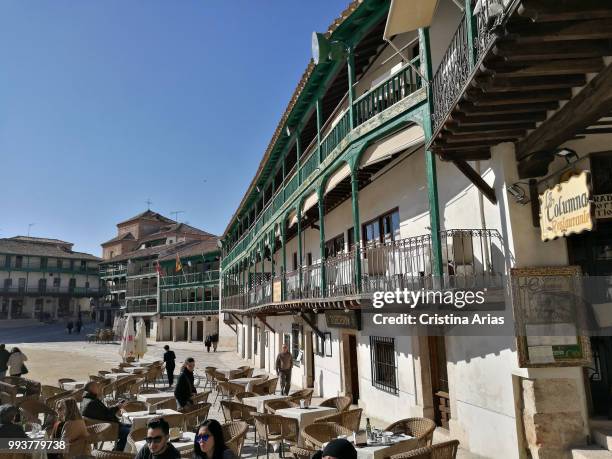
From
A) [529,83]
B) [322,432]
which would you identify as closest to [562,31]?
[529,83]

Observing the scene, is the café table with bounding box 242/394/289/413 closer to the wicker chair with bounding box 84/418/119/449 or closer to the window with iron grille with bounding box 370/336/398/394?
the window with iron grille with bounding box 370/336/398/394

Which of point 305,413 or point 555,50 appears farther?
point 305,413

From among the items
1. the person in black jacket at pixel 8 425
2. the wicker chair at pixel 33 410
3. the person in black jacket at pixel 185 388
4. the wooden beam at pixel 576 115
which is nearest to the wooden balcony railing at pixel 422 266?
the wooden beam at pixel 576 115

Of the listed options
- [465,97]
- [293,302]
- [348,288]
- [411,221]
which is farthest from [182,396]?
[465,97]

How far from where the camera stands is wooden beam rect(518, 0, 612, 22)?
3.94 m

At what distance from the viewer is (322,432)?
7598 millimetres

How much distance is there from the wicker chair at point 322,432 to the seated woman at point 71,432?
328 cm

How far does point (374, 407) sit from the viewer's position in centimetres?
1195

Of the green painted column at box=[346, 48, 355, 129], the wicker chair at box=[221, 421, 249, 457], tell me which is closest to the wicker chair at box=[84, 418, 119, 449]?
the wicker chair at box=[221, 421, 249, 457]

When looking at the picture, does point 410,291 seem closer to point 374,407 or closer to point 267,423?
point 267,423

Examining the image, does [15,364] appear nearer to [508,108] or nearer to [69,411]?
[69,411]

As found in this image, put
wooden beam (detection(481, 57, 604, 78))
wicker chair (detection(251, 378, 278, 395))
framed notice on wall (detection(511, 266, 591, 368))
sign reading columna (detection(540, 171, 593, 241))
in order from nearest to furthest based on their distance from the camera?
wooden beam (detection(481, 57, 604, 78))
sign reading columna (detection(540, 171, 593, 241))
framed notice on wall (detection(511, 266, 591, 368))
wicker chair (detection(251, 378, 278, 395))

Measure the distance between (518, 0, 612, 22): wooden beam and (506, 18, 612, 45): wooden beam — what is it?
0.71ft

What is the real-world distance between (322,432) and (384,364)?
14.3 ft
